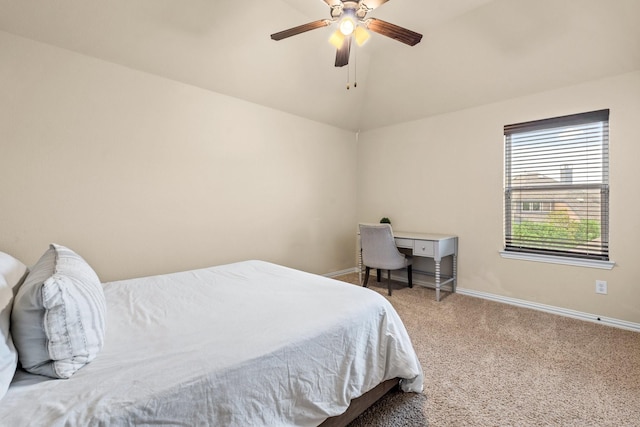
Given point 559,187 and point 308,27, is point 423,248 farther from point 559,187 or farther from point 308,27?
point 308,27

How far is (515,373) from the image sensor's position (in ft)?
6.39

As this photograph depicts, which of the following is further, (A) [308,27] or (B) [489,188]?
(B) [489,188]

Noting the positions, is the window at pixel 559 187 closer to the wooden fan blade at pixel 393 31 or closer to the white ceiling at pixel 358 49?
the white ceiling at pixel 358 49

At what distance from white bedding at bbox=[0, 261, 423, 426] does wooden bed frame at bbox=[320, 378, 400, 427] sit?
83mm

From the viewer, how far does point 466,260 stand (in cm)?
362

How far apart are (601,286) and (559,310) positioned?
424 millimetres

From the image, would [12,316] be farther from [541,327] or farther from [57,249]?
[541,327]

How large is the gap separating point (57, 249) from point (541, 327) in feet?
12.1

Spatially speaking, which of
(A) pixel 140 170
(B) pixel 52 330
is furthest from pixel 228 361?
(A) pixel 140 170

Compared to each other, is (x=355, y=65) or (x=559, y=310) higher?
(x=355, y=65)

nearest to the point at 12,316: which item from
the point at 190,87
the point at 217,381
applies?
the point at 217,381

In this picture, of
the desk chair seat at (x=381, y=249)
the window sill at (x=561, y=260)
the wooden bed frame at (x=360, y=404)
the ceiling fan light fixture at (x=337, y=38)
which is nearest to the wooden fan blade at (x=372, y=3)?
the ceiling fan light fixture at (x=337, y=38)

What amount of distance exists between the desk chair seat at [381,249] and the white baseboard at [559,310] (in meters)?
0.89

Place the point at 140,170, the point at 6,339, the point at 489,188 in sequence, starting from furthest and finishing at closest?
the point at 489,188
the point at 140,170
the point at 6,339
